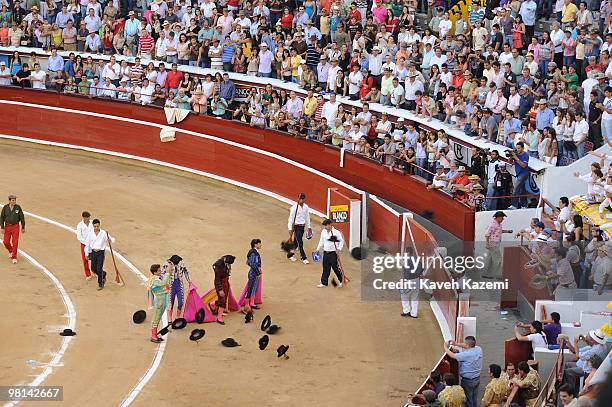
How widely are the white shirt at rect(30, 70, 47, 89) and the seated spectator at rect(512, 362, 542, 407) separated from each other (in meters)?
19.6

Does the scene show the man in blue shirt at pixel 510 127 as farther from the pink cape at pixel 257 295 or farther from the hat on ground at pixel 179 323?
the hat on ground at pixel 179 323

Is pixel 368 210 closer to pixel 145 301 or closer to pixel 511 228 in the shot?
pixel 511 228

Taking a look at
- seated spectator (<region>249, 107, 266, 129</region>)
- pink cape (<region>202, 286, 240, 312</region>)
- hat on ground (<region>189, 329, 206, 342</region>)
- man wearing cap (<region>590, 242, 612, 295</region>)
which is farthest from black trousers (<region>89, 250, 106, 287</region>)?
man wearing cap (<region>590, 242, 612, 295</region>)

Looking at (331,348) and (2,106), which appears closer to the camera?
(331,348)

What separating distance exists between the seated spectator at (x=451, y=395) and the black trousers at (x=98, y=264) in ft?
25.9

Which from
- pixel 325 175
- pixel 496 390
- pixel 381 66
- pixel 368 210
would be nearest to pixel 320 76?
pixel 381 66

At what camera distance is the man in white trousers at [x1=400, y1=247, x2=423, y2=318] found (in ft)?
64.9

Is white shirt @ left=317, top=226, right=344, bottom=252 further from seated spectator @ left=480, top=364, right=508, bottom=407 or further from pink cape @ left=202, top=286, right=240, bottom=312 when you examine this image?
seated spectator @ left=480, top=364, right=508, bottom=407

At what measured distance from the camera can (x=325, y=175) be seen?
82.6 feet

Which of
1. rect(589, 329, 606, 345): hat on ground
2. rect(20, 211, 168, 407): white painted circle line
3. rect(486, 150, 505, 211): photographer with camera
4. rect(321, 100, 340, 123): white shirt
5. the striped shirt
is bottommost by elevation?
rect(20, 211, 168, 407): white painted circle line

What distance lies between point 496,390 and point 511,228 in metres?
7.10

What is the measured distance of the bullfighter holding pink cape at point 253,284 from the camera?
1953 centimetres

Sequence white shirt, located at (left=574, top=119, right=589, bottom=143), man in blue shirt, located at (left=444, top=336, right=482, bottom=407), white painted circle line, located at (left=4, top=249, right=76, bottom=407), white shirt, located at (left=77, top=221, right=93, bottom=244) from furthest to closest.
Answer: white shirt, located at (left=574, top=119, right=589, bottom=143) < white shirt, located at (left=77, top=221, right=93, bottom=244) < white painted circle line, located at (left=4, top=249, right=76, bottom=407) < man in blue shirt, located at (left=444, top=336, right=482, bottom=407)

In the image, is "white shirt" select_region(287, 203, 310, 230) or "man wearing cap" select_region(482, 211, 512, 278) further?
"white shirt" select_region(287, 203, 310, 230)
